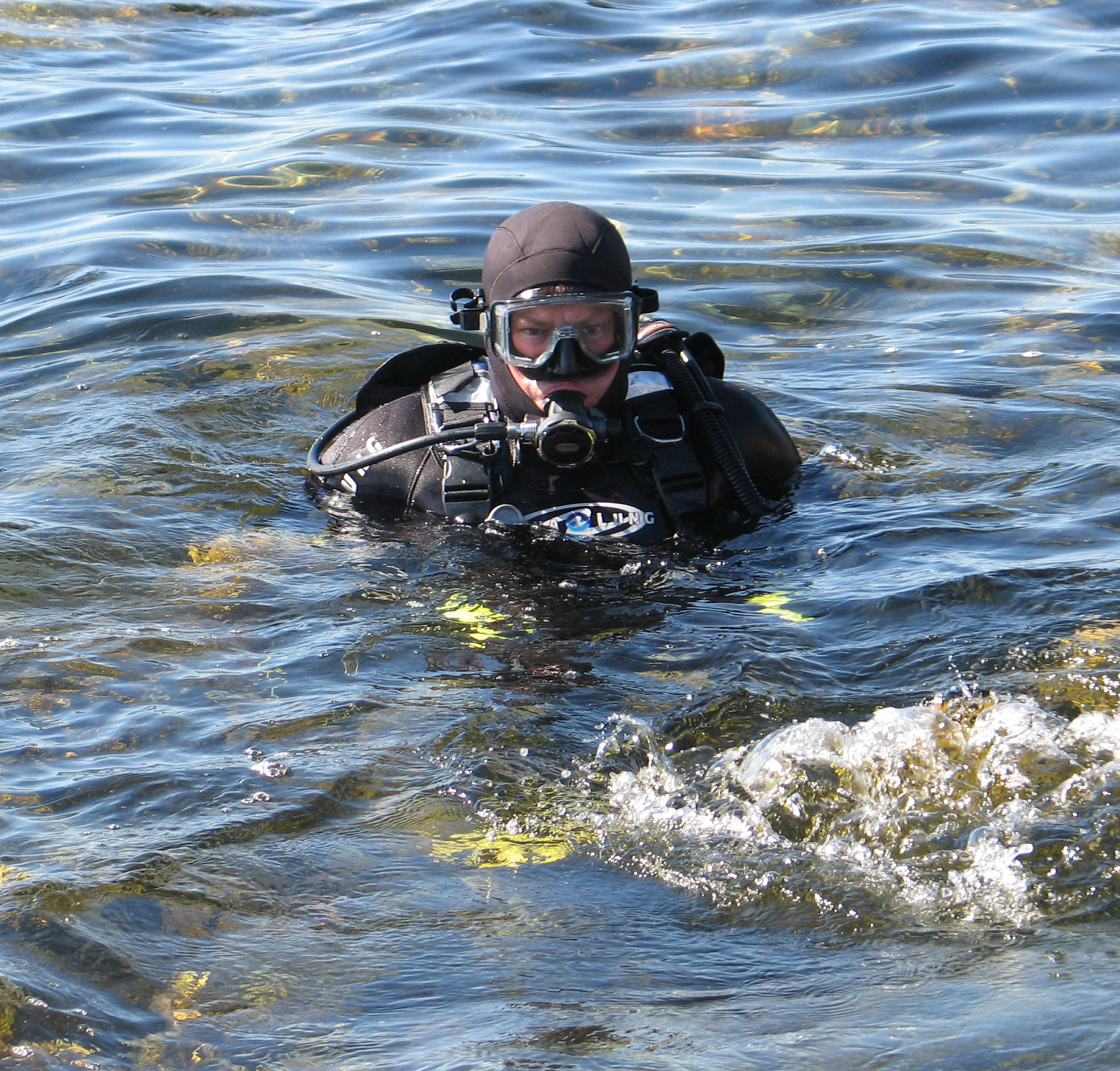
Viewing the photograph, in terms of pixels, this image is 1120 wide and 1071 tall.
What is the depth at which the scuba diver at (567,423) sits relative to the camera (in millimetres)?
3975

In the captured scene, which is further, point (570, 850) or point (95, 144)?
point (95, 144)

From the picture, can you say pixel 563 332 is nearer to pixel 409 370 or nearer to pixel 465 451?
pixel 465 451

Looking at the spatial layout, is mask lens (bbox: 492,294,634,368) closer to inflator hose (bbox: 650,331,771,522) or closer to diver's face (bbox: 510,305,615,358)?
diver's face (bbox: 510,305,615,358)

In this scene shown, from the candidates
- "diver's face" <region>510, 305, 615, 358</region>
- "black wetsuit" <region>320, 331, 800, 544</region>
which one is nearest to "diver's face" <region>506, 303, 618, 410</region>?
"diver's face" <region>510, 305, 615, 358</region>

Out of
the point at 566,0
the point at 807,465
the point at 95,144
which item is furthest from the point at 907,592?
the point at 566,0

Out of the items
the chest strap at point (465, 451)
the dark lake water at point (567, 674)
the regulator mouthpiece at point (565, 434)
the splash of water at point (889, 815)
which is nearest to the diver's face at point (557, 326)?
the regulator mouthpiece at point (565, 434)

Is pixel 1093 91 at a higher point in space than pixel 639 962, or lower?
higher

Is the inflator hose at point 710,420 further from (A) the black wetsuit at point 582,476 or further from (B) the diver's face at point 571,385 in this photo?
(B) the diver's face at point 571,385

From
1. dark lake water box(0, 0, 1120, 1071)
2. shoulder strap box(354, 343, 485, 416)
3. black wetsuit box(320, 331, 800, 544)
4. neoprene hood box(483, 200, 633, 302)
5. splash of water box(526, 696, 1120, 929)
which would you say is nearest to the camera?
dark lake water box(0, 0, 1120, 1071)

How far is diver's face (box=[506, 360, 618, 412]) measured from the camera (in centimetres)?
402

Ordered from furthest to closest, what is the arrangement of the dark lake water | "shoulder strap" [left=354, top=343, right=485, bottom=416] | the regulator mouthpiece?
"shoulder strap" [left=354, top=343, right=485, bottom=416]
the regulator mouthpiece
the dark lake water

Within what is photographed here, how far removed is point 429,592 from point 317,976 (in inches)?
68.6

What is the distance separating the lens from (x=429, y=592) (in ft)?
12.3

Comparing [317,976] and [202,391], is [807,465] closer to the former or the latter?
[202,391]
